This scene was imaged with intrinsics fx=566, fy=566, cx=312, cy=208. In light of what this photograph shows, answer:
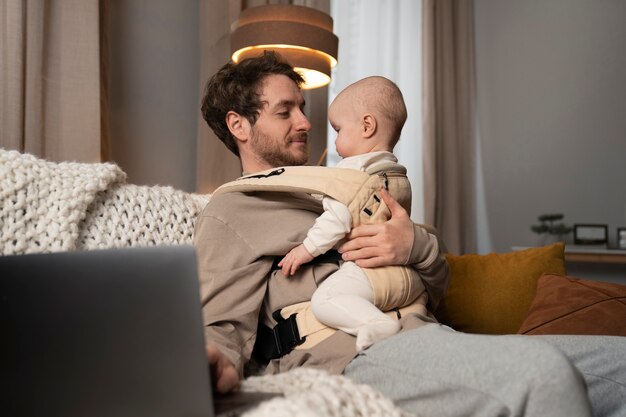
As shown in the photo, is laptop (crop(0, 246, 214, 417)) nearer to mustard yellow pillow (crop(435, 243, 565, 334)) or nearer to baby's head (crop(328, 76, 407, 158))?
baby's head (crop(328, 76, 407, 158))

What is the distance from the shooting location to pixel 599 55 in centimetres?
392

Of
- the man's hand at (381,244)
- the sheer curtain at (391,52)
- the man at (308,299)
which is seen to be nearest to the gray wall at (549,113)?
the sheer curtain at (391,52)

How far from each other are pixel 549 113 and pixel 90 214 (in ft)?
11.9

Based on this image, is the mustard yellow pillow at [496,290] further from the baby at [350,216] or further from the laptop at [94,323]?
the laptop at [94,323]

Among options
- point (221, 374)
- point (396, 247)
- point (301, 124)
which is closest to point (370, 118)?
point (301, 124)

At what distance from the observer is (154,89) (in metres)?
2.77

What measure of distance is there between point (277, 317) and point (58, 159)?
4.44ft

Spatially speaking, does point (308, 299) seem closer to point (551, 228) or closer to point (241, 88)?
point (241, 88)

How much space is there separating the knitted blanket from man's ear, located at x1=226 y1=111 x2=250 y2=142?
32 centimetres

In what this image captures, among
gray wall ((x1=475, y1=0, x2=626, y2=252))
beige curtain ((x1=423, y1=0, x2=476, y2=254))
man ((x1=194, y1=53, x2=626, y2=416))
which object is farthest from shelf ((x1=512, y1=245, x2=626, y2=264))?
man ((x1=194, y1=53, x2=626, y2=416))

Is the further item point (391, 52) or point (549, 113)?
point (549, 113)

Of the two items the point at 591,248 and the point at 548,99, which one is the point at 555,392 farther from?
the point at 548,99

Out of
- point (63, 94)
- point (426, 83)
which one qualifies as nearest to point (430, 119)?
point (426, 83)

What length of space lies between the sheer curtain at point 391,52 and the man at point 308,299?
6.09 ft
